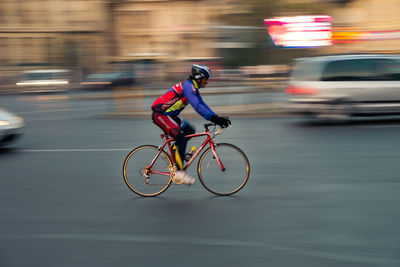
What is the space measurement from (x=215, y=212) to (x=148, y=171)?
120cm

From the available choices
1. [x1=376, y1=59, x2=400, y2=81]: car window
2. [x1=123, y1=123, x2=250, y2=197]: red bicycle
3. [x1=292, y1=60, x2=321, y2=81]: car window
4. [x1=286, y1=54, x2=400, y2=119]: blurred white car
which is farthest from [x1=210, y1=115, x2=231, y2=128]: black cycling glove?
[x1=376, y1=59, x2=400, y2=81]: car window

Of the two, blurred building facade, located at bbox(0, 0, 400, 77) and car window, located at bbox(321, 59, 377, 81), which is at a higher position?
blurred building facade, located at bbox(0, 0, 400, 77)

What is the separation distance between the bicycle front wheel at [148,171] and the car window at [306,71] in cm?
749

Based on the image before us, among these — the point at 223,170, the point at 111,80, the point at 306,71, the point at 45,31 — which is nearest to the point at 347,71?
the point at 306,71

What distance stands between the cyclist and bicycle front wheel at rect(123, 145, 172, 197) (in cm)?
17

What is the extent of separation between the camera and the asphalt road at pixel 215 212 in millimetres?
4602

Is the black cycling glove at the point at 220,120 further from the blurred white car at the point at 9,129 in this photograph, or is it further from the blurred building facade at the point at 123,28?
the blurred building facade at the point at 123,28

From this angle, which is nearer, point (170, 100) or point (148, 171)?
point (170, 100)

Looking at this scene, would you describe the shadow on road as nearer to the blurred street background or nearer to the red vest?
the blurred street background

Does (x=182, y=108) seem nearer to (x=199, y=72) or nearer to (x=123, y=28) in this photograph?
(x=199, y=72)

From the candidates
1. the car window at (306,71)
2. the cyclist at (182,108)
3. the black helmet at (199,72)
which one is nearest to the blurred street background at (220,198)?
the cyclist at (182,108)

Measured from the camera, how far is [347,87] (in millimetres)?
13242

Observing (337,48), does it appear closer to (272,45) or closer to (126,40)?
(126,40)

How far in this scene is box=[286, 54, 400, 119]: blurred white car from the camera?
13117 mm
